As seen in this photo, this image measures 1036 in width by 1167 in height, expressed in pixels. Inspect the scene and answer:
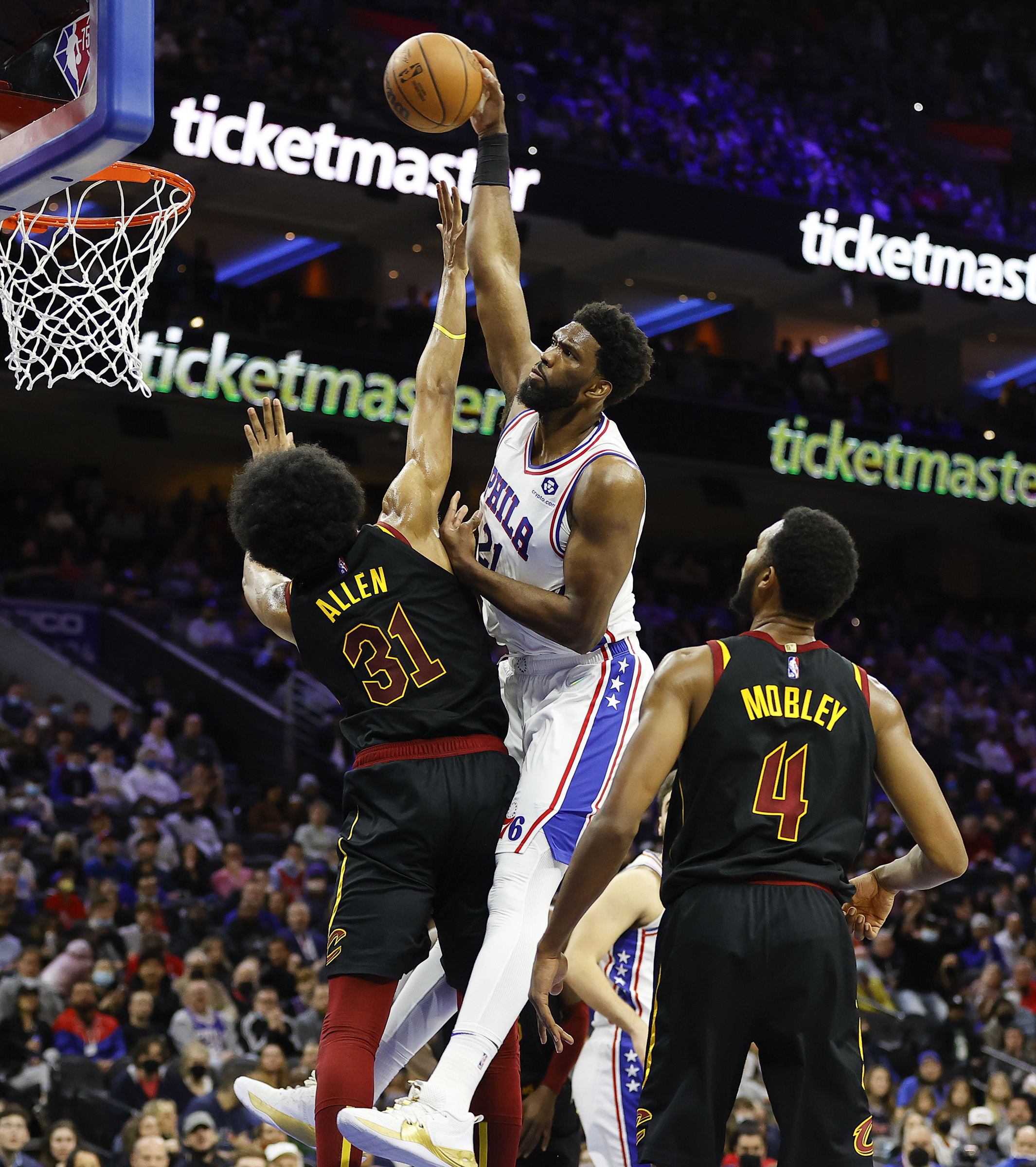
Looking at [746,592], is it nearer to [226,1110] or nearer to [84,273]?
[84,273]

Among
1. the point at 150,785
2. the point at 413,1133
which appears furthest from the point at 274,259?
the point at 413,1133

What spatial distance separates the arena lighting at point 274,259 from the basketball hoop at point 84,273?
16.8 m

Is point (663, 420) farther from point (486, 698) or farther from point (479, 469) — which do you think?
point (486, 698)

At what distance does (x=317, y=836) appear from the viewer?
14.1 metres

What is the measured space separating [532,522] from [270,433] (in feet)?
2.94

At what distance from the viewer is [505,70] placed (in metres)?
20.6

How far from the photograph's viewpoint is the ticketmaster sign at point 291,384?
709 inches

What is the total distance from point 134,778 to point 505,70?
36.8 feet

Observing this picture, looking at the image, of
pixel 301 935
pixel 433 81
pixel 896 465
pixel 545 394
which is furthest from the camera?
pixel 896 465

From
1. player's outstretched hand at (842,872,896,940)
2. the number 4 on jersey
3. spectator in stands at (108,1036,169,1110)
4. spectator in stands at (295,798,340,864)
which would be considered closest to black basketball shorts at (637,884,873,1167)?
the number 4 on jersey

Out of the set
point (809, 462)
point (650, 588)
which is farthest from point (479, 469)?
point (809, 462)

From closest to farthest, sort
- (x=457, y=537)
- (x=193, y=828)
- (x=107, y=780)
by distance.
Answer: (x=457, y=537)
(x=193, y=828)
(x=107, y=780)

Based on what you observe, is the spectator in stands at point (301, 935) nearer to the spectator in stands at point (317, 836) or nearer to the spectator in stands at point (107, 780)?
the spectator in stands at point (317, 836)

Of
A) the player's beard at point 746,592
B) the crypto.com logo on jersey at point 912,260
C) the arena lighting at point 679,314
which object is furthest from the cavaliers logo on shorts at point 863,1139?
the arena lighting at point 679,314
